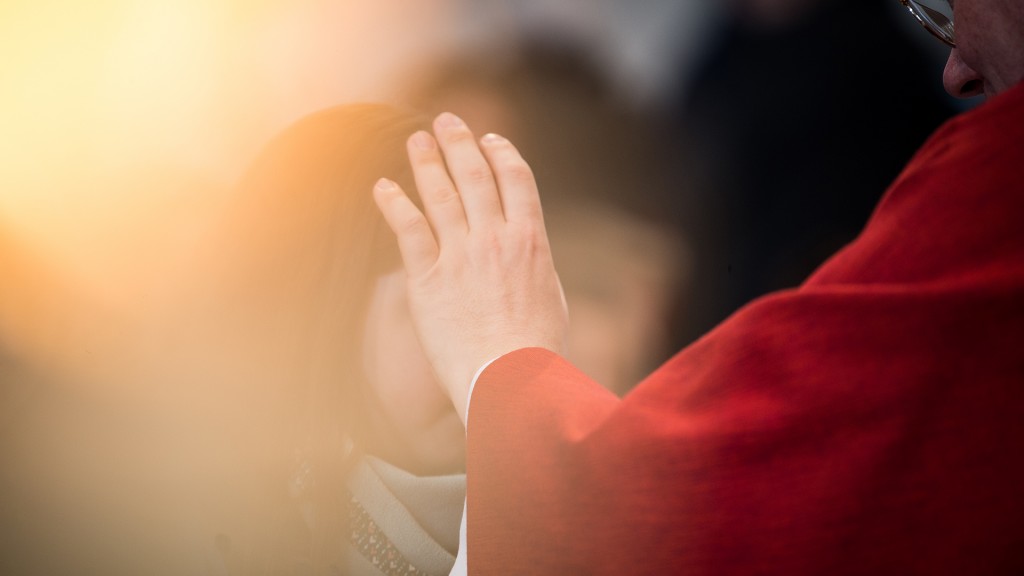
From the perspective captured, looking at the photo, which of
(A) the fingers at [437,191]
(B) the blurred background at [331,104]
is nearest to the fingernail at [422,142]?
(A) the fingers at [437,191]

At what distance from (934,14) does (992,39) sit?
0.91 ft

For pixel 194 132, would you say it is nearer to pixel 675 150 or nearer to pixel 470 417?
pixel 470 417

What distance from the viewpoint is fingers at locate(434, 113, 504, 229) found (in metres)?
0.60

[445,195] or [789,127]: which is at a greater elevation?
[445,195]

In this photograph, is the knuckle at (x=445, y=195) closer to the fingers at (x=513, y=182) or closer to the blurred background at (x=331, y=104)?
the fingers at (x=513, y=182)

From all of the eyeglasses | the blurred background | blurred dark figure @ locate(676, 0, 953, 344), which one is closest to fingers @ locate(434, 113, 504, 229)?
the blurred background

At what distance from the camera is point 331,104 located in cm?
89

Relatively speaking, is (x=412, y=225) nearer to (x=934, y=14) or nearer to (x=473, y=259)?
(x=473, y=259)

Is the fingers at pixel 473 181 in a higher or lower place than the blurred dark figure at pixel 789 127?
higher

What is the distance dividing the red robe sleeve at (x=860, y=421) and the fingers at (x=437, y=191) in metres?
0.20

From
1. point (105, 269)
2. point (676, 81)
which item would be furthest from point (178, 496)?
point (676, 81)

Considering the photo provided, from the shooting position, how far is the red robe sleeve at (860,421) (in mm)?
414

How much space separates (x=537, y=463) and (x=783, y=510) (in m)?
0.14

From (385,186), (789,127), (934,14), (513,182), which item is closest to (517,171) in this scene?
(513,182)
